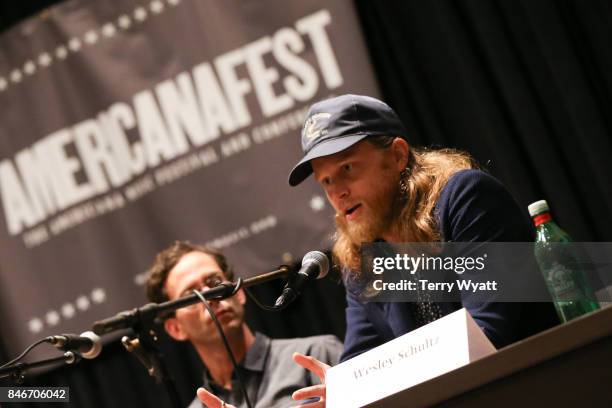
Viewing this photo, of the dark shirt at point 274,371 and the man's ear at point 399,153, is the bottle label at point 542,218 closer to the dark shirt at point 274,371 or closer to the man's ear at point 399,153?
the man's ear at point 399,153

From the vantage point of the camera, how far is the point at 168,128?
3375mm

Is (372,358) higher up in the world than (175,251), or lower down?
lower down

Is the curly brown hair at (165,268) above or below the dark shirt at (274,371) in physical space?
above

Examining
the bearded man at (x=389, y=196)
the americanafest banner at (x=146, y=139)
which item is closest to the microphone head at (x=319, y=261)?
the bearded man at (x=389, y=196)

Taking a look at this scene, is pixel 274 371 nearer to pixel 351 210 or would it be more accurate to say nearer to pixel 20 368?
pixel 351 210

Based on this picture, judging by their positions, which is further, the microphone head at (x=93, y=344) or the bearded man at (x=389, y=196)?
the bearded man at (x=389, y=196)

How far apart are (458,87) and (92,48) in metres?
1.56

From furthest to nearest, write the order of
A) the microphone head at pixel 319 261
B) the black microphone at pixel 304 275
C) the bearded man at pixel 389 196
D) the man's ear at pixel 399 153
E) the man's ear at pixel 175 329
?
the man's ear at pixel 175 329, the man's ear at pixel 399 153, the bearded man at pixel 389 196, the microphone head at pixel 319 261, the black microphone at pixel 304 275

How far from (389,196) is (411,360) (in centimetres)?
74

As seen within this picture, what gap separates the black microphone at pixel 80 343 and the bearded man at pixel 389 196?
45cm

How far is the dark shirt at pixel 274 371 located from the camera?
2.50 m

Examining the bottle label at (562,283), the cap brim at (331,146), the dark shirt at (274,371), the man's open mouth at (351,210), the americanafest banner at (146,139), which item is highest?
the americanafest banner at (146,139)

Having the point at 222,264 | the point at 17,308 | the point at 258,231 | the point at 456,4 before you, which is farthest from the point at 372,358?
the point at 17,308

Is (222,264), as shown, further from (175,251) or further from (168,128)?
(168,128)
